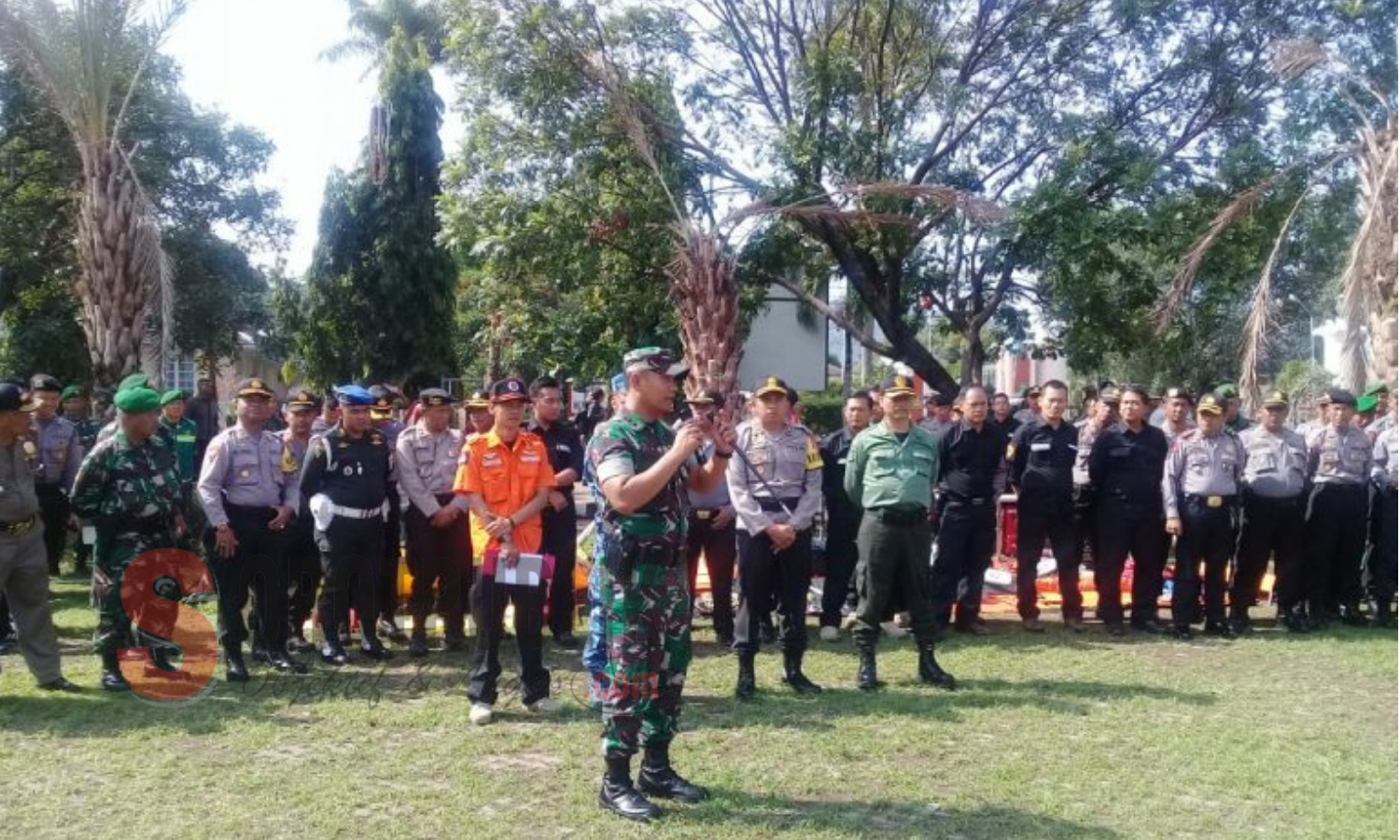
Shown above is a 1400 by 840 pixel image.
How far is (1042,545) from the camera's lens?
8.41 meters

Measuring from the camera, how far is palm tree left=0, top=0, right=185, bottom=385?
11.1 metres

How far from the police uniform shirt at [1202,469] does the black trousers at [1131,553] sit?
18cm

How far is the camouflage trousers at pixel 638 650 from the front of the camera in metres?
4.44

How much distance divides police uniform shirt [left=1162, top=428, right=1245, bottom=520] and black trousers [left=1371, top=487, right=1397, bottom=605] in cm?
163

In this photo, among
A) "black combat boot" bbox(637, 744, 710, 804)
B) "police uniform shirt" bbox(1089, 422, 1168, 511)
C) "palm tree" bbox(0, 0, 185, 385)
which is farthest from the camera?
"palm tree" bbox(0, 0, 185, 385)

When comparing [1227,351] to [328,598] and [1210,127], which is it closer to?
[1210,127]

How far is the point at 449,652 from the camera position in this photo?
298 inches

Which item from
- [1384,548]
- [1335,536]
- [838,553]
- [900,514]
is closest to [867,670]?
[900,514]

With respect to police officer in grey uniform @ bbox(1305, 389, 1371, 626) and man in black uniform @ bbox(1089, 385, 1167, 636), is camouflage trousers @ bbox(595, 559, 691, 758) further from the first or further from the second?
police officer in grey uniform @ bbox(1305, 389, 1371, 626)

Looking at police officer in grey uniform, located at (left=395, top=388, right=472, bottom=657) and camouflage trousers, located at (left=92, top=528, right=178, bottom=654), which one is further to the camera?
police officer in grey uniform, located at (left=395, top=388, right=472, bottom=657)

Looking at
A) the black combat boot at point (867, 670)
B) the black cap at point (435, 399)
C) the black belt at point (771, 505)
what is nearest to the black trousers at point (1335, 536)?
the black combat boot at point (867, 670)

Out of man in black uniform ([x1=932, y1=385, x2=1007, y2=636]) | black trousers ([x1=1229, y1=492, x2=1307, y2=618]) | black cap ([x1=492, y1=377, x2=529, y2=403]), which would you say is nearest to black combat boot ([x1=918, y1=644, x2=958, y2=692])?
man in black uniform ([x1=932, y1=385, x2=1007, y2=636])

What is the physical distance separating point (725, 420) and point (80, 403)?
28.7 feet

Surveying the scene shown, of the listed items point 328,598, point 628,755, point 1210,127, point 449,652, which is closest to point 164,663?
point 328,598
